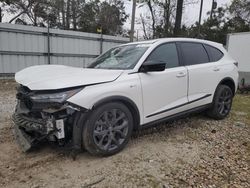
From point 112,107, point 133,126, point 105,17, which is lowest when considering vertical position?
point 133,126

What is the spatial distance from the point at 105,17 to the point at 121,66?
2406 centimetres

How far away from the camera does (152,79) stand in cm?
375

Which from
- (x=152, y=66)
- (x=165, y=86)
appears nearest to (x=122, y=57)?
(x=152, y=66)

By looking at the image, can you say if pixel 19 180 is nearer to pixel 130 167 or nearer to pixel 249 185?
pixel 130 167

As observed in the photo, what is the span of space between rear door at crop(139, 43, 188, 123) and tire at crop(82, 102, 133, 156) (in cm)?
40

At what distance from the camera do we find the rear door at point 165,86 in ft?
12.2

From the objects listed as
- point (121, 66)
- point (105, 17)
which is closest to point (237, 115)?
point (121, 66)

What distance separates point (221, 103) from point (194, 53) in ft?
4.18

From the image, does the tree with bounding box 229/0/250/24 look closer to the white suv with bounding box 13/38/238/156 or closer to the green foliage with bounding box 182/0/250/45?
the green foliage with bounding box 182/0/250/45

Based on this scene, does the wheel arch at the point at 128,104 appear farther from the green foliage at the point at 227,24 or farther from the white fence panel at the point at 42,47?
the green foliage at the point at 227,24

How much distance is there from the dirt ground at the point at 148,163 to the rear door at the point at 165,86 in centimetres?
50

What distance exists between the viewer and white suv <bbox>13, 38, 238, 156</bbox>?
305 cm

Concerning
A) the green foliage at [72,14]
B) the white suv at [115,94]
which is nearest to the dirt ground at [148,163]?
the white suv at [115,94]

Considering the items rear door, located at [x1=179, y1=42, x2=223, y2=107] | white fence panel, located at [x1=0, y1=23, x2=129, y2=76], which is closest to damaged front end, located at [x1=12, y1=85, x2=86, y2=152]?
rear door, located at [x1=179, y1=42, x2=223, y2=107]
